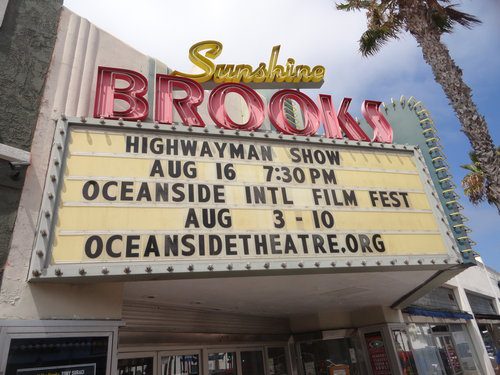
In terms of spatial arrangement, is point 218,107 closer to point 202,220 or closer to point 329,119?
point 329,119

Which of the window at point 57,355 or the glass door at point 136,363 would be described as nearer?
the window at point 57,355

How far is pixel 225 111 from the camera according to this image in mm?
8375

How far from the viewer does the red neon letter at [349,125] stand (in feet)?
30.2

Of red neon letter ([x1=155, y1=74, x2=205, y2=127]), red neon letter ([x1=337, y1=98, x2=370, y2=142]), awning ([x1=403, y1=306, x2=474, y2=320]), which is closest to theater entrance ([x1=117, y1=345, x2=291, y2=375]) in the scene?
awning ([x1=403, y1=306, x2=474, y2=320])

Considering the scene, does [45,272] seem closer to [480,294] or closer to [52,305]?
[52,305]

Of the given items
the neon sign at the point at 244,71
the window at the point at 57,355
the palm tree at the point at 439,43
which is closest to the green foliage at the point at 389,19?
the palm tree at the point at 439,43

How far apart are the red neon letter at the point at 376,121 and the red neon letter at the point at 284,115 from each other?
5.26 feet

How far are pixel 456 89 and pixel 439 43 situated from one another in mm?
1900

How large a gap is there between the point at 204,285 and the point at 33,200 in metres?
3.37

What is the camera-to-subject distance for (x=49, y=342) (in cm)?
515

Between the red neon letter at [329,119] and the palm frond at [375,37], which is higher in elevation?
the palm frond at [375,37]

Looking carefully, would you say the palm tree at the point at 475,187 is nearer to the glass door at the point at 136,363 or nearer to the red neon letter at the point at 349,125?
the red neon letter at the point at 349,125

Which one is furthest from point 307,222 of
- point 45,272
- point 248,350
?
point 248,350

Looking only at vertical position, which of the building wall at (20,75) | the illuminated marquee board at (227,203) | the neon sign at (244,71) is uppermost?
the neon sign at (244,71)
